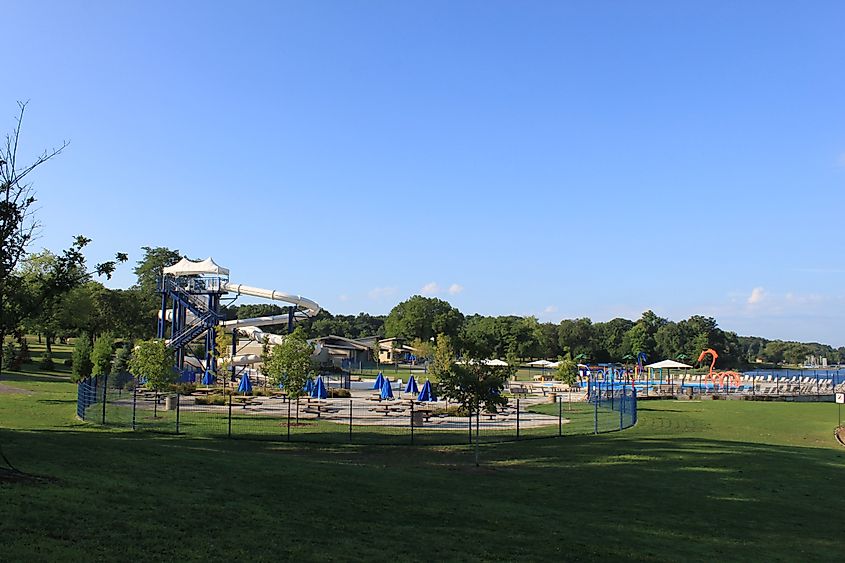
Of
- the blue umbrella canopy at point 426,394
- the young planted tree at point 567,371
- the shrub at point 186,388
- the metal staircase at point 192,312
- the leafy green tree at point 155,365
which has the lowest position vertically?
the shrub at point 186,388

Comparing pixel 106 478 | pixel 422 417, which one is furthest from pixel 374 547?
pixel 422 417

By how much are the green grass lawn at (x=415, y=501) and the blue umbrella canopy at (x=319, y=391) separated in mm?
21817

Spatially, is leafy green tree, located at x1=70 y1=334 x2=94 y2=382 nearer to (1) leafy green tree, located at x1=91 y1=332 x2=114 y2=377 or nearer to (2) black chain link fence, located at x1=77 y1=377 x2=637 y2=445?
(1) leafy green tree, located at x1=91 y1=332 x2=114 y2=377

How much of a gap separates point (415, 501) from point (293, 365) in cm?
1967

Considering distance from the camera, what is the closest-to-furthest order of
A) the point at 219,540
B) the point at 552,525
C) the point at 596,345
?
the point at 219,540 → the point at 552,525 → the point at 596,345

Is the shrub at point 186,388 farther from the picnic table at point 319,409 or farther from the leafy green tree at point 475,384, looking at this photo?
the leafy green tree at point 475,384

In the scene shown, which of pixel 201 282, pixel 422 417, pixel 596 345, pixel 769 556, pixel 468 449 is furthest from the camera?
pixel 596 345

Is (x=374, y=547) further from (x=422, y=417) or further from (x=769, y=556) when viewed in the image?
(x=422, y=417)

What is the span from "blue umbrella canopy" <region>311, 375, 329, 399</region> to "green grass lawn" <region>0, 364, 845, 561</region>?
859 inches

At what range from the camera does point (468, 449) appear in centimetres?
2477

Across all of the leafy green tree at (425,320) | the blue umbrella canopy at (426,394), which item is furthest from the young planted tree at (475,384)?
the leafy green tree at (425,320)

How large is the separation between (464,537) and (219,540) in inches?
164

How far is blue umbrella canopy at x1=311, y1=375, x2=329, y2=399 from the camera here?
154ft

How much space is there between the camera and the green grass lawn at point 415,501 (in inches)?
403
